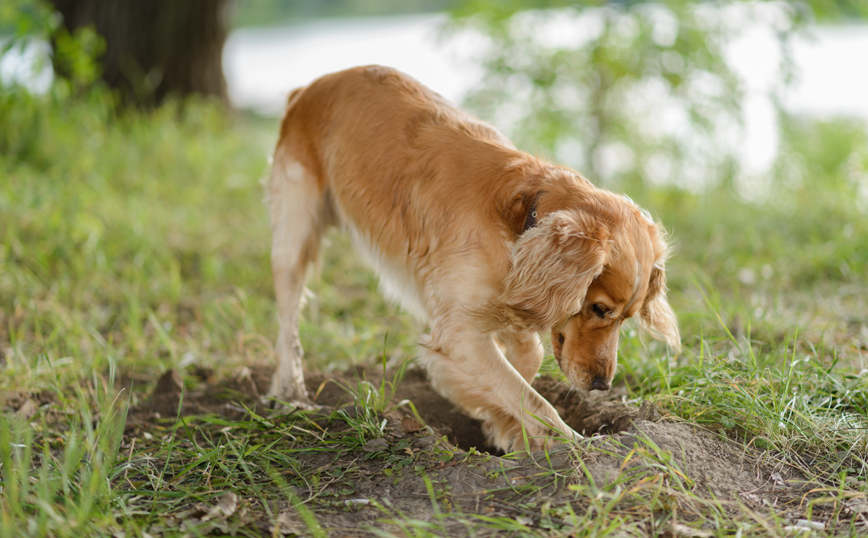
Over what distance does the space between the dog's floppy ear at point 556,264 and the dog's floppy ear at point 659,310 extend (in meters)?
0.38

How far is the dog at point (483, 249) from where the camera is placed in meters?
2.48

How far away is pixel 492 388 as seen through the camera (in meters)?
2.64

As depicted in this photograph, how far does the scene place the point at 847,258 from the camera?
4.53 m

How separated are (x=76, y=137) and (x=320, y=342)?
378 centimetres

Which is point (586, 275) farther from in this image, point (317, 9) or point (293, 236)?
point (317, 9)

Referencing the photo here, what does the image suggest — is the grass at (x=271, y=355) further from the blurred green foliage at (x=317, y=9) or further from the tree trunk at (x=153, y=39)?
the blurred green foliage at (x=317, y=9)

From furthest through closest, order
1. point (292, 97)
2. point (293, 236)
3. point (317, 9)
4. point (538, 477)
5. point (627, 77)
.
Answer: point (317, 9) → point (627, 77) → point (292, 97) → point (293, 236) → point (538, 477)

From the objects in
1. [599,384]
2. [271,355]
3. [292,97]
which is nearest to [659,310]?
[599,384]

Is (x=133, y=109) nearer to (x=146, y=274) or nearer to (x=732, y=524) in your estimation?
(x=146, y=274)

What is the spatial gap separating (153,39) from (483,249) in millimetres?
6213

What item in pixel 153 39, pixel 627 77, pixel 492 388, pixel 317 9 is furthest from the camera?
pixel 317 9

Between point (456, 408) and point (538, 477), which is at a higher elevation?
point (538, 477)

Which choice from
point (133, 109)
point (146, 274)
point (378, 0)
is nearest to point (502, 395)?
point (146, 274)

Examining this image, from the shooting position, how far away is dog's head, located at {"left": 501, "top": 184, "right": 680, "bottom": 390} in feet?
7.91
